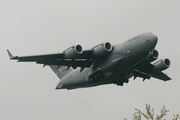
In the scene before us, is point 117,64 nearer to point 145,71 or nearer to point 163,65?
point 145,71

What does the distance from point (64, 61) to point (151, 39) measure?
729 centimetres

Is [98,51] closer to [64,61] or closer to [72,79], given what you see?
[64,61]

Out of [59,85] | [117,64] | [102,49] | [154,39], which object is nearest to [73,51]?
[102,49]

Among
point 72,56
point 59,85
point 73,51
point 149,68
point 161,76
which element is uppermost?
point 59,85

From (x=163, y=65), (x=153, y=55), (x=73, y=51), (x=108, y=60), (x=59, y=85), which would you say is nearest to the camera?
(x=73, y=51)

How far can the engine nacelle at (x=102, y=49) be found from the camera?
88.3 feet

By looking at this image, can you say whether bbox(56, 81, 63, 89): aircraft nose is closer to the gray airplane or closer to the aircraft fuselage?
the gray airplane

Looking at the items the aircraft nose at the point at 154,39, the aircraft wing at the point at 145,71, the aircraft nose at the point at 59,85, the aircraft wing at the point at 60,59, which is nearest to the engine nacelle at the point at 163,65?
the aircraft wing at the point at 145,71

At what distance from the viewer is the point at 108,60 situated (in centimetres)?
2741

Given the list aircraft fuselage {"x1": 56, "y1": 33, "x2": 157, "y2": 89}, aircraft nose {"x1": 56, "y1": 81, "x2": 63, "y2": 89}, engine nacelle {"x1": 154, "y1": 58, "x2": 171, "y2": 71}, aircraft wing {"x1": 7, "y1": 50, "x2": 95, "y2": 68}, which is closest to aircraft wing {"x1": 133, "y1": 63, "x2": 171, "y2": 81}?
engine nacelle {"x1": 154, "y1": 58, "x2": 171, "y2": 71}

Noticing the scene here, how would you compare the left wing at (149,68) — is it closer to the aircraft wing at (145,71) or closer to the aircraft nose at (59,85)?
the aircraft wing at (145,71)

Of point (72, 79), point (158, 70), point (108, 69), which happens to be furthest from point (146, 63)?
point (72, 79)

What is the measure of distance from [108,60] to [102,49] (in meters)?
1.11

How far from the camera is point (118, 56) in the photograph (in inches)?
1053
